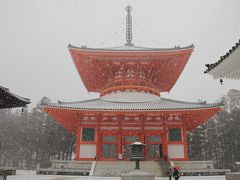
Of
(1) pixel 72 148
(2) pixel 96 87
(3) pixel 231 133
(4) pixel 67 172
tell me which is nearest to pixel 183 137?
(4) pixel 67 172

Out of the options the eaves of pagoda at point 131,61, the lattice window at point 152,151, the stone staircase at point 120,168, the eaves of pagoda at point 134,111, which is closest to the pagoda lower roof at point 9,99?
the eaves of pagoda at point 134,111

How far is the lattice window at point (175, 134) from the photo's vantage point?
82.7 feet

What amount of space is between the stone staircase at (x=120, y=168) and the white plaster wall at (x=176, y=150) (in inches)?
115

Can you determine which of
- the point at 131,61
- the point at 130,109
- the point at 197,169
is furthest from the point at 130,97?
the point at 197,169

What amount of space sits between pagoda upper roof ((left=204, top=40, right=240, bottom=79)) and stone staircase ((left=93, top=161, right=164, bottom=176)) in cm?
1233

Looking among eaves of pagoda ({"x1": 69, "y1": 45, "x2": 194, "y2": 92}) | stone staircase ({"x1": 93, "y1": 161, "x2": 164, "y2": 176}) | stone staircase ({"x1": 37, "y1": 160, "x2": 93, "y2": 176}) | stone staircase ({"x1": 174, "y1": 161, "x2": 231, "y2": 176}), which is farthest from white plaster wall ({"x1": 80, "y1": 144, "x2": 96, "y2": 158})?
eaves of pagoda ({"x1": 69, "y1": 45, "x2": 194, "y2": 92})

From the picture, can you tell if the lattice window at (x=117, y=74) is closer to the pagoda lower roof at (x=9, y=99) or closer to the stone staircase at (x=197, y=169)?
the stone staircase at (x=197, y=169)

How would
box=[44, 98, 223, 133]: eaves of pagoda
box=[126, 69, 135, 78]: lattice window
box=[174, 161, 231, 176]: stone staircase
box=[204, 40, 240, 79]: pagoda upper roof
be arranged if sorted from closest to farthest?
box=[204, 40, 240, 79]: pagoda upper roof < box=[174, 161, 231, 176]: stone staircase < box=[44, 98, 223, 133]: eaves of pagoda < box=[126, 69, 135, 78]: lattice window

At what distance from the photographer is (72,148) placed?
172 ft

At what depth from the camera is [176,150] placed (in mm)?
24875

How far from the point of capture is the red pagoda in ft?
79.8

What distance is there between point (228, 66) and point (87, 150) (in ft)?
59.1

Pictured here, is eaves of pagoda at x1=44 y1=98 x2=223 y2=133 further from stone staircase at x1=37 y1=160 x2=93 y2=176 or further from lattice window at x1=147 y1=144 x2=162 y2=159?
stone staircase at x1=37 y1=160 x2=93 y2=176

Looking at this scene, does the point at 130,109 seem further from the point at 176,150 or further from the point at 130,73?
the point at 130,73
